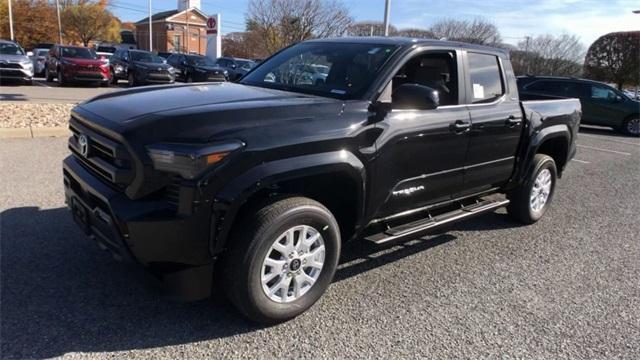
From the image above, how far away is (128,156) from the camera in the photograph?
112 inches

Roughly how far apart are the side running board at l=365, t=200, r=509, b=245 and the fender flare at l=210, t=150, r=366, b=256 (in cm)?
72

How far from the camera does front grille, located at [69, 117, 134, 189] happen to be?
9.43ft

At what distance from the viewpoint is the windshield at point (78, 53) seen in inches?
767

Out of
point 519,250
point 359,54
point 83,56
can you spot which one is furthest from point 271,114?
point 83,56

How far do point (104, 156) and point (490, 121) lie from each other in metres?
3.25

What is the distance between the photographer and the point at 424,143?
392 centimetres

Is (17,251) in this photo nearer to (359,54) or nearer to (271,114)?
(271,114)

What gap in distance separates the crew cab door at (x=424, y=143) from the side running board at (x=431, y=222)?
149 mm

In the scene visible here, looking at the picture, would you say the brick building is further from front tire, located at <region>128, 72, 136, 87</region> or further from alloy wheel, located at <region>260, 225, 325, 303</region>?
alloy wheel, located at <region>260, 225, 325, 303</region>

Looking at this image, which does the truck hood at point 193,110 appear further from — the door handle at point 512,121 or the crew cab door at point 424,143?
the door handle at point 512,121

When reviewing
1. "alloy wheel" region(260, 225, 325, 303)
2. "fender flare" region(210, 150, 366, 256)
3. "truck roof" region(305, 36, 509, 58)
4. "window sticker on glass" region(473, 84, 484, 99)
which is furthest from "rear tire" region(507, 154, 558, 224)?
"alloy wheel" region(260, 225, 325, 303)

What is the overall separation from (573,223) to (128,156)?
512cm

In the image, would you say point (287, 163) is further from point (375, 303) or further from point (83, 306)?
point (83, 306)

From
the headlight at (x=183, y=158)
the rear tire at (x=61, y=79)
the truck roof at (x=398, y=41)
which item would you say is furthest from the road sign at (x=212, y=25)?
the headlight at (x=183, y=158)
